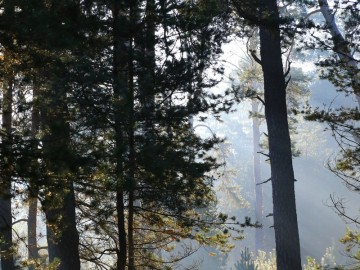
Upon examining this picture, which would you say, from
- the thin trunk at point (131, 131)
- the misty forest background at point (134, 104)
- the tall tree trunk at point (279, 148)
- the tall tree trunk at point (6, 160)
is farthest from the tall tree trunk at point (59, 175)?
the tall tree trunk at point (279, 148)

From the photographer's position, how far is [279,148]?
8516mm

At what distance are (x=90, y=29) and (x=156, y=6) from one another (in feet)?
3.19

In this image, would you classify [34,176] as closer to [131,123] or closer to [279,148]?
Answer: [131,123]

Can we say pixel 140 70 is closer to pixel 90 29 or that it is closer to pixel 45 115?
pixel 90 29

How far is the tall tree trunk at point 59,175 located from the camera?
4645 mm

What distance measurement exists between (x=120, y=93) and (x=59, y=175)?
4.11 feet

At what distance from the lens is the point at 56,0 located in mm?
6250

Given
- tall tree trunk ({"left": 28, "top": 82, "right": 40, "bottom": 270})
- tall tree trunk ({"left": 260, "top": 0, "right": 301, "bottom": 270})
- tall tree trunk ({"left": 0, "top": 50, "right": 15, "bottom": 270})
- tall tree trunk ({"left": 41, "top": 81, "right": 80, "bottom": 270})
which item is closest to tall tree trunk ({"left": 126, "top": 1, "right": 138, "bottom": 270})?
tall tree trunk ({"left": 41, "top": 81, "right": 80, "bottom": 270})

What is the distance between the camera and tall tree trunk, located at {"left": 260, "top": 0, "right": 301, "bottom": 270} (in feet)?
27.1

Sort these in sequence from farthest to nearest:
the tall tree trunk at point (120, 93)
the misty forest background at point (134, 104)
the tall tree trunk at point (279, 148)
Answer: the tall tree trunk at point (279, 148) < the tall tree trunk at point (120, 93) < the misty forest background at point (134, 104)

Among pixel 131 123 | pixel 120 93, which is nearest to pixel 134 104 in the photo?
pixel 131 123

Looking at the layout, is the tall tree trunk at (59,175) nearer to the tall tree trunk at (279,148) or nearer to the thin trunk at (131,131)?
the thin trunk at (131,131)

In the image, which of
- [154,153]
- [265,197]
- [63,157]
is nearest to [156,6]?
[154,153]

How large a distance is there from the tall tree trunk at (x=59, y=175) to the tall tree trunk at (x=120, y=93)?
581 mm
